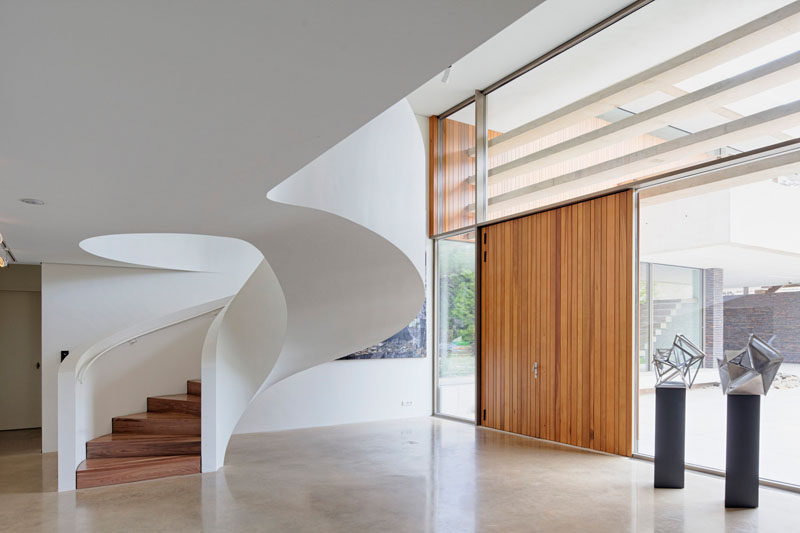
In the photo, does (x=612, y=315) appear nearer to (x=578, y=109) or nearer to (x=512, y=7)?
(x=578, y=109)

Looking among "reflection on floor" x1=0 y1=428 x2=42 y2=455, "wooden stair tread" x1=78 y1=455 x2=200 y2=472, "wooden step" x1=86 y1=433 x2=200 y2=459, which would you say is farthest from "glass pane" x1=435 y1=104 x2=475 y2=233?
"reflection on floor" x1=0 y1=428 x2=42 y2=455

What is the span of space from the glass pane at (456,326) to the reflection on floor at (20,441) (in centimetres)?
552

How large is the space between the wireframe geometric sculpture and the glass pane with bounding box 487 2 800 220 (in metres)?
1.81

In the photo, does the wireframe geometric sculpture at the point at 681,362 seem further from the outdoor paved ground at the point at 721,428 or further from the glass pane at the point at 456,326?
the glass pane at the point at 456,326

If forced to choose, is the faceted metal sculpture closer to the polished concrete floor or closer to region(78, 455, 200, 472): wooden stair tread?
the polished concrete floor

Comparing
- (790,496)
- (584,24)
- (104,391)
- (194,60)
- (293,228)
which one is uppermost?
(584,24)

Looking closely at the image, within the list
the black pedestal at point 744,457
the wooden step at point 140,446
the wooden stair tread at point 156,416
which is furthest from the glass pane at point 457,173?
the wooden step at point 140,446

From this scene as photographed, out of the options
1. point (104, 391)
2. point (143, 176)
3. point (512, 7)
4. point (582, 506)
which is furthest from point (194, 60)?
point (104, 391)

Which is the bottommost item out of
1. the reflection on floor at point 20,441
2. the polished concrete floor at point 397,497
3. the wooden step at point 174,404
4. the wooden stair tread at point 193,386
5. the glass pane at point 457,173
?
the reflection on floor at point 20,441

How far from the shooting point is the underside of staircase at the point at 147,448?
5.54 meters

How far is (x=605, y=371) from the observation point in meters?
6.58

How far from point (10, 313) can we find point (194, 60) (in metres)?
8.64

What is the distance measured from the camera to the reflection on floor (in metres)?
7.15

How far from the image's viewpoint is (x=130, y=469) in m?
5.62
